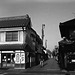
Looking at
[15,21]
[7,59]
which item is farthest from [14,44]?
[15,21]

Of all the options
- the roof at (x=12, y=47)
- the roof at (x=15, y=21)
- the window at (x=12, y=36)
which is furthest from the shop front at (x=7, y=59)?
the roof at (x=15, y=21)

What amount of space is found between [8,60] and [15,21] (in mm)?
7438

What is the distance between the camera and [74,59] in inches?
837

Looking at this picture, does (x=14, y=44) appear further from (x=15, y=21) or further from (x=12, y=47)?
(x=15, y=21)

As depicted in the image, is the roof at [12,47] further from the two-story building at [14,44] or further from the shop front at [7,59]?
the shop front at [7,59]

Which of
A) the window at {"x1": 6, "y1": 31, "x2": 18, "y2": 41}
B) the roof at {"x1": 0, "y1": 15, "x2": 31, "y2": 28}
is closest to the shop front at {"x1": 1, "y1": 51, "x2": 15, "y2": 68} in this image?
the window at {"x1": 6, "y1": 31, "x2": 18, "y2": 41}

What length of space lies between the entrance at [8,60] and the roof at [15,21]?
5073mm

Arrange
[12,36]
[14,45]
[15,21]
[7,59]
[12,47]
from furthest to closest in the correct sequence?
[15,21] < [7,59] < [12,36] < [14,45] < [12,47]

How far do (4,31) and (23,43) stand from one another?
4132mm

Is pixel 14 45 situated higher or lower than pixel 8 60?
higher

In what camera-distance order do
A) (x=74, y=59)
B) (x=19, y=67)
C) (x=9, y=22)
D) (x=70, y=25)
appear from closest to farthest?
(x=70, y=25) < (x=74, y=59) < (x=19, y=67) < (x=9, y=22)

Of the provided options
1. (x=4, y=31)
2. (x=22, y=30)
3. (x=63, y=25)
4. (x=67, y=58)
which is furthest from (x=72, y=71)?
(x=4, y=31)

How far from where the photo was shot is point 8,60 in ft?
103

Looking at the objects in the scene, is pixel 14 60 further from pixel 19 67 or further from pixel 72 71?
pixel 72 71
